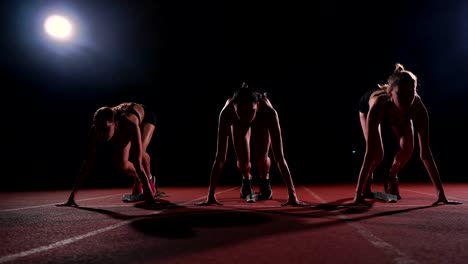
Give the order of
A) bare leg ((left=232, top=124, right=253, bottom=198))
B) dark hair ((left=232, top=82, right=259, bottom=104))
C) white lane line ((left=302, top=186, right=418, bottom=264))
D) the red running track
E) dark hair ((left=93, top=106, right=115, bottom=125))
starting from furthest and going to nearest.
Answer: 1. bare leg ((left=232, top=124, right=253, bottom=198))
2. dark hair ((left=93, top=106, right=115, bottom=125))
3. dark hair ((left=232, top=82, right=259, bottom=104))
4. the red running track
5. white lane line ((left=302, top=186, right=418, bottom=264))

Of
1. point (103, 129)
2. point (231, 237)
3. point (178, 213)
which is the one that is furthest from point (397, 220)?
point (103, 129)

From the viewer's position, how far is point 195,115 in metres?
19.2

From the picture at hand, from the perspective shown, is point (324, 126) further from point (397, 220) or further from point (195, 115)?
point (397, 220)

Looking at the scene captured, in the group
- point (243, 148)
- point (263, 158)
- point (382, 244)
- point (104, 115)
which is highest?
point (104, 115)

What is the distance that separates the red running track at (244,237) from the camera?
2.17m

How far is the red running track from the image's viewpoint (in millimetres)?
2166

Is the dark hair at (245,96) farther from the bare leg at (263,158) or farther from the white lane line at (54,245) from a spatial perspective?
the white lane line at (54,245)

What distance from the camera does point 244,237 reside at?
271cm

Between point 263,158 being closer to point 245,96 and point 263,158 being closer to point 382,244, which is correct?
point 245,96

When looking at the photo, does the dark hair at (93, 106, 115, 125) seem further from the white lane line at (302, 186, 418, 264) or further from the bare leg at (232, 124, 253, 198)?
Result: the white lane line at (302, 186, 418, 264)

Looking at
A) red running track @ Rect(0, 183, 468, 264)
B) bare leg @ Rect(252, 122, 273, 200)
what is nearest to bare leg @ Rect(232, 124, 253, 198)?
bare leg @ Rect(252, 122, 273, 200)

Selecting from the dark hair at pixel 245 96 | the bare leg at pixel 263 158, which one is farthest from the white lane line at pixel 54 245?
the bare leg at pixel 263 158

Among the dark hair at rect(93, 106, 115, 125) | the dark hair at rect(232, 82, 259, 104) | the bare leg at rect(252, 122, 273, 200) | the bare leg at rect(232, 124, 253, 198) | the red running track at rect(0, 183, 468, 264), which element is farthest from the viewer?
the bare leg at rect(252, 122, 273, 200)

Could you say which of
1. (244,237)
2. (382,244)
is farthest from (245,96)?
(382,244)
